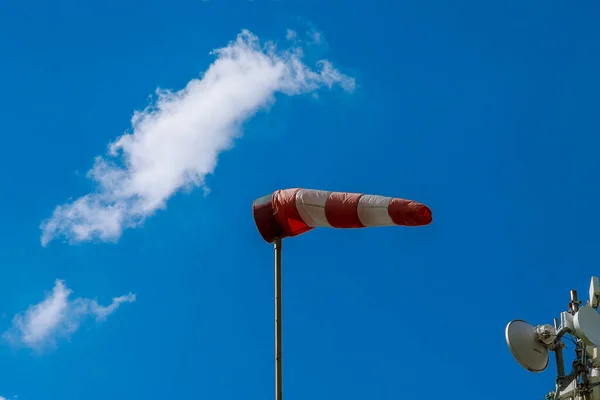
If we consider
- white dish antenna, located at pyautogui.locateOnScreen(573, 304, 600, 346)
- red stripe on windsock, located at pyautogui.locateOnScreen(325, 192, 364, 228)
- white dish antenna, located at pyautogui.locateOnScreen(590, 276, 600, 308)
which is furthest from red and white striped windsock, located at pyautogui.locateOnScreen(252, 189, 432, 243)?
white dish antenna, located at pyautogui.locateOnScreen(590, 276, 600, 308)

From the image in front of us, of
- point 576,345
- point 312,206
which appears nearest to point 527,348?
point 576,345

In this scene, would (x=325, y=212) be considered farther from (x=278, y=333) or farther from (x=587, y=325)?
(x=587, y=325)

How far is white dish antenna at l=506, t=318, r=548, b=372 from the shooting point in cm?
2506

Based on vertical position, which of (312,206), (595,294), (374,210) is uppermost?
(595,294)

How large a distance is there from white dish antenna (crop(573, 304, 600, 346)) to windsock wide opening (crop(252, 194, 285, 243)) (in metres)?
9.44

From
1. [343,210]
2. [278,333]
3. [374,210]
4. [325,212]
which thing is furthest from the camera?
[325,212]

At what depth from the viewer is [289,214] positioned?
1794cm

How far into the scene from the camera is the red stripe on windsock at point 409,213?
16516 millimetres

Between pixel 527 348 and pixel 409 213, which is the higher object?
pixel 527 348

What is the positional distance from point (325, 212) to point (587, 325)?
377 inches

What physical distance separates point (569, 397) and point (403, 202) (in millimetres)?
10496

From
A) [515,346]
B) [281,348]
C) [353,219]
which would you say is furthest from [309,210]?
[515,346]

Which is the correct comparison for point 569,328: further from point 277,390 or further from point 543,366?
point 277,390

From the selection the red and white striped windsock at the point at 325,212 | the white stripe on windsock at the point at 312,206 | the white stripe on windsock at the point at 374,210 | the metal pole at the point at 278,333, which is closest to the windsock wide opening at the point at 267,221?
the red and white striped windsock at the point at 325,212
